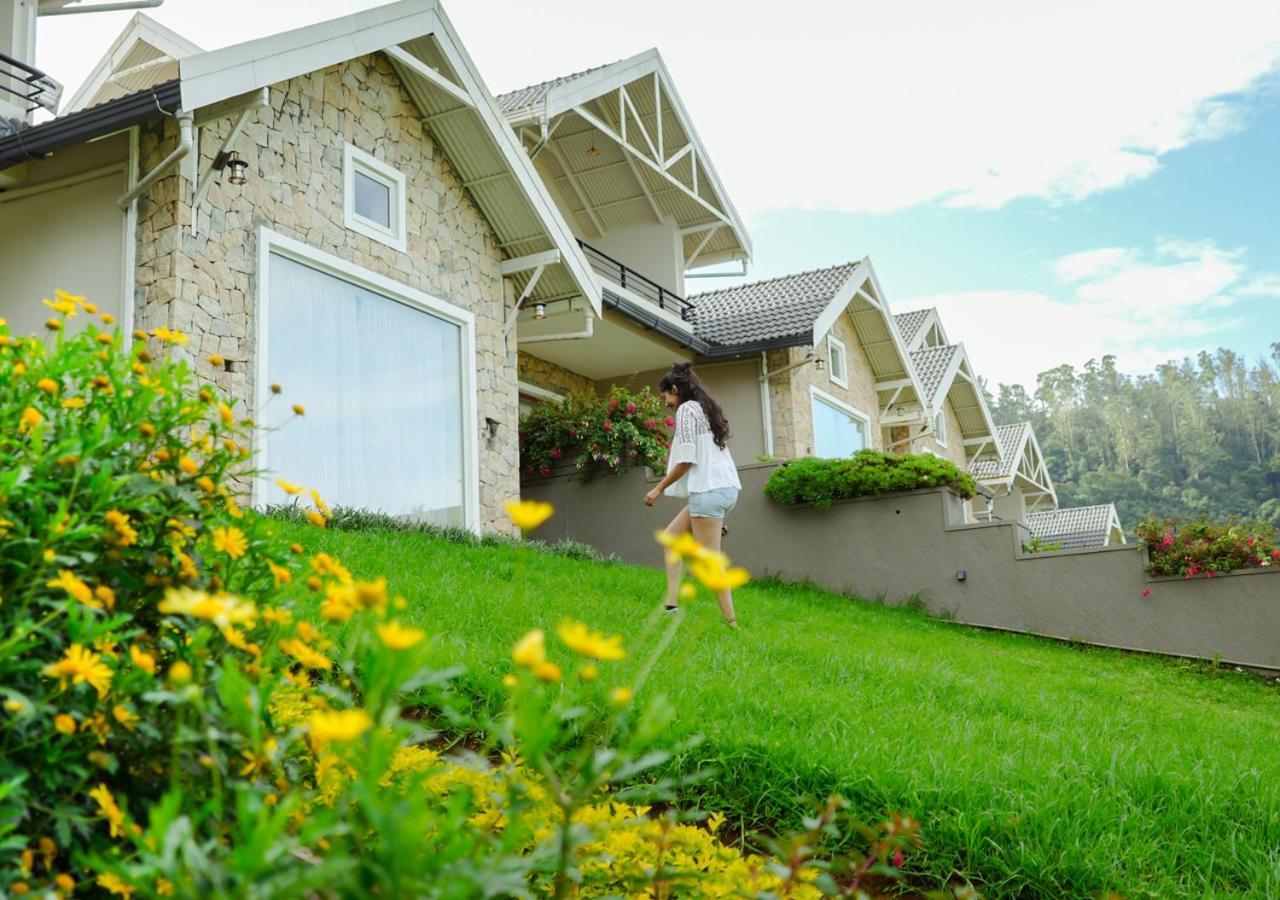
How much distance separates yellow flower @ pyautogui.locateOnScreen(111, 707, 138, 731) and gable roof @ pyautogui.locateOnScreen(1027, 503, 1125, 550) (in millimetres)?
30527

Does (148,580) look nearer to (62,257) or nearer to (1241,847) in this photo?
(1241,847)

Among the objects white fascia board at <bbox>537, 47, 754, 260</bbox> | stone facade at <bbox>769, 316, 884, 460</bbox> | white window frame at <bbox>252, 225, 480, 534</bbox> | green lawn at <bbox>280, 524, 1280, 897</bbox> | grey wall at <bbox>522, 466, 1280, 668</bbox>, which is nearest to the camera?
green lawn at <bbox>280, 524, 1280, 897</bbox>

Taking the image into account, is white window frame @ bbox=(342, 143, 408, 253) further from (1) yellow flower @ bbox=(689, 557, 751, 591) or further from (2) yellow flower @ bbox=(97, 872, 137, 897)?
(1) yellow flower @ bbox=(689, 557, 751, 591)

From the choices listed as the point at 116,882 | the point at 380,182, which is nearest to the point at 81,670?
the point at 116,882

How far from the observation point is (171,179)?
8422 millimetres

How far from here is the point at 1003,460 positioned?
28.2m

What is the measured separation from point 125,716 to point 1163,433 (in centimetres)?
8379

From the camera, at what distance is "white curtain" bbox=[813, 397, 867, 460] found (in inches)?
701

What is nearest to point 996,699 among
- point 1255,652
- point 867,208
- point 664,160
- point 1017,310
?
point 1255,652

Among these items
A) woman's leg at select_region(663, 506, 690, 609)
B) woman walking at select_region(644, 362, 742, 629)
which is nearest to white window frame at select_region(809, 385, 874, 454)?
woman's leg at select_region(663, 506, 690, 609)

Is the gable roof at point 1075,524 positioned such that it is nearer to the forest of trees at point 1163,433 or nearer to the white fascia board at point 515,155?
the white fascia board at point 515,155

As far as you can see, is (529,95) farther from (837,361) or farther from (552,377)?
(837,361)

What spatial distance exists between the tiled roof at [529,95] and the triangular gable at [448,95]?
2.45m

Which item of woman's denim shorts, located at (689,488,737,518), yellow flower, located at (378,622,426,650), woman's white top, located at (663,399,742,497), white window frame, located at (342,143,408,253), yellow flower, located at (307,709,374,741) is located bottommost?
yellow flower, located at (307,709,374,741)
